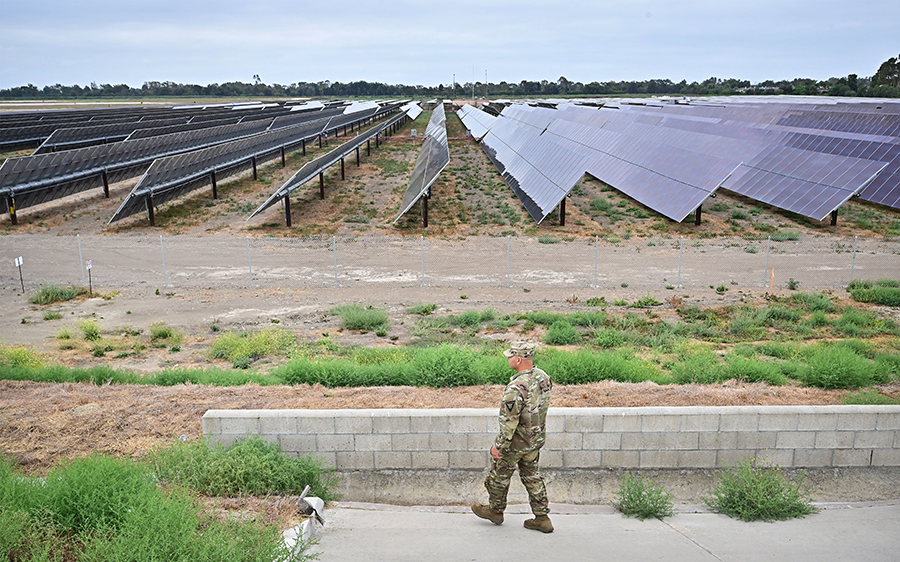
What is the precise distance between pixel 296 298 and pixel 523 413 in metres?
12.7

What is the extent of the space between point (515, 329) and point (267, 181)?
2845cm

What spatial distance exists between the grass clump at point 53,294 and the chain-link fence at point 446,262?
3.41 feet

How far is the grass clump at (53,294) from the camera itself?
1764 centimetres

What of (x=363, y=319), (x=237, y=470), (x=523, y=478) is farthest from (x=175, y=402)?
(x=363, y=319)

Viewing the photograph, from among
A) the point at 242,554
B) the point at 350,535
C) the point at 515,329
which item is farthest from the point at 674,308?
the point at 242,554

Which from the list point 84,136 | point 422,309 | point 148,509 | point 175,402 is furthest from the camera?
point 84,136

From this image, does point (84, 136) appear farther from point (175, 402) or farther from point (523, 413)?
point (523, 413)

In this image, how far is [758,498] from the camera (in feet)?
22.2

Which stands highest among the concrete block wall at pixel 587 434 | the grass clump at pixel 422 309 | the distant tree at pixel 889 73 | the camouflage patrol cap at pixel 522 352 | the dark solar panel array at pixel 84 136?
the distant tree at pixel 889 73

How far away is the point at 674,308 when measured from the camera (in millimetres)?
16781

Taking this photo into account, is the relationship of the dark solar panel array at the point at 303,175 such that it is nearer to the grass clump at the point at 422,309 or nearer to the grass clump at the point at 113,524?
the grass clump at the point at 422,309

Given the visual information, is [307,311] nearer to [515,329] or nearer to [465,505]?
[515,329]

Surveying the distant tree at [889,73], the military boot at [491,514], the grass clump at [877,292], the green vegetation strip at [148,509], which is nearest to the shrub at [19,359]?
the green vegetation strip at [148,509]

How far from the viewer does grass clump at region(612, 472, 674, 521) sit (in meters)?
6.81
